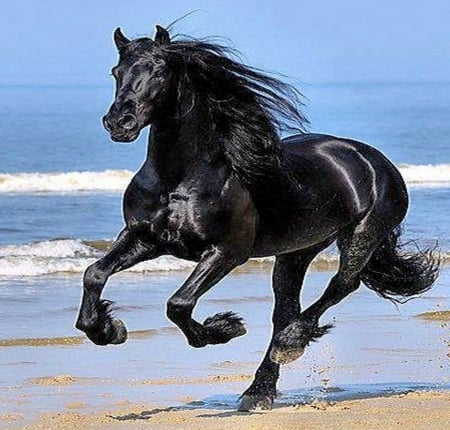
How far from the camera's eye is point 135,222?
6660mm

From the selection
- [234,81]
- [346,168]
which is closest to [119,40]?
[234,81]

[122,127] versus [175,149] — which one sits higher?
[122,127]

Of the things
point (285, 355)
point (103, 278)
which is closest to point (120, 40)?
point (103, 278)

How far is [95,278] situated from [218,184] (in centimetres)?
72

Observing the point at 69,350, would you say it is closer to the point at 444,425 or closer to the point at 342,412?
the point at 342,412

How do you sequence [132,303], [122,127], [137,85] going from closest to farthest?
[122,127]
[137,85]
[132,303]

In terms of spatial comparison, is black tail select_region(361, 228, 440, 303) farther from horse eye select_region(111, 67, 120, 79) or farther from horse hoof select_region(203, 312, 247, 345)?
horse eye select_region(111, 67, 120, 79)

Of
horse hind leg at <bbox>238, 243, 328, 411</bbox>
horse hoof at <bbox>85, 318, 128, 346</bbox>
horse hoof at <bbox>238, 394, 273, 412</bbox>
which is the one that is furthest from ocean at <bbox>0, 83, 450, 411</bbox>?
horse hoof at <bbox>85, 318, 128, 346</bbox>

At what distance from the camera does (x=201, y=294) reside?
6.66 m

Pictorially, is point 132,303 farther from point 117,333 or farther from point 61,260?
point 117,333

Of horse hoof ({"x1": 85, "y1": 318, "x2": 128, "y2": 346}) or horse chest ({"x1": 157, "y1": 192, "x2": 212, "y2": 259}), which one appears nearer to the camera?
horse chest ({"x1": 157, "y1": 192, "x2": 212, "y2": 259})

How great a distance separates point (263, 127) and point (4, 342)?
3.54 m

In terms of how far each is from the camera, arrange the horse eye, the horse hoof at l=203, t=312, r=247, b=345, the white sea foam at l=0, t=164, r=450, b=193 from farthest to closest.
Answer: the white sea foam at l=0, t=164, r=450, b=193 < the horse hoof at l=203, t=312, r=247, b=345 < the horse eye

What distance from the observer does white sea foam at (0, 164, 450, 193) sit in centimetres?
2870
